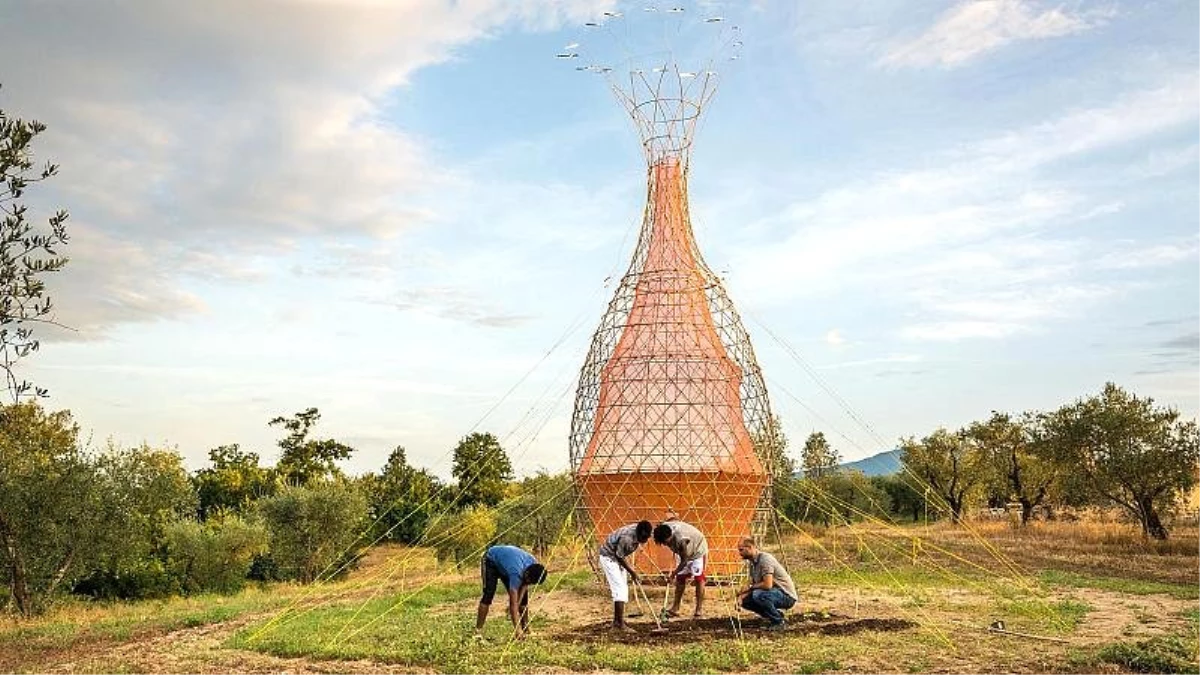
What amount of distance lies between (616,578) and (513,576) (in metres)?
1.49

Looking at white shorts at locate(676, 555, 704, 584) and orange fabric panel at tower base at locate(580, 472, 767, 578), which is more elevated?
orange fabric panel at tower base at locate(580, 472, 767, 578)

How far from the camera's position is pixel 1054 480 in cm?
4009

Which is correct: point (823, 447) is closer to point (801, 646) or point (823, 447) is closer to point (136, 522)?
point (136, 522)

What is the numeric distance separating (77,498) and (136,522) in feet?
5.50

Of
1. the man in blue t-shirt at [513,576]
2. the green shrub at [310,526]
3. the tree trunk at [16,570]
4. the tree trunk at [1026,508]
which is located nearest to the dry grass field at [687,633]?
Answer: the man in blue t-shirt at [513,576]

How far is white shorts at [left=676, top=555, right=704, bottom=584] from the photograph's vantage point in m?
14.0

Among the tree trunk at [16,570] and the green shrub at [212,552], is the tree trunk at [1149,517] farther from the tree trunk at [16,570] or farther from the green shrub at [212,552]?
the tree trunk at [16,570]

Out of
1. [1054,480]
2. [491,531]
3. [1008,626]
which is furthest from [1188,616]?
[1054,480]

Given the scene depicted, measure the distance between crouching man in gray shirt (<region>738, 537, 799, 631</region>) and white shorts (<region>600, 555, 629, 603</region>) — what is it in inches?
62.1

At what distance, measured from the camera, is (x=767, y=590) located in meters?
13.2

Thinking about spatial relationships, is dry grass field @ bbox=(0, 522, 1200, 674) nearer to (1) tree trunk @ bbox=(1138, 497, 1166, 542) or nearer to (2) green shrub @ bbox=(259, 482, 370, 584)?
(1) tree trunk @ bbox=(1138, 497, 1166, 542)

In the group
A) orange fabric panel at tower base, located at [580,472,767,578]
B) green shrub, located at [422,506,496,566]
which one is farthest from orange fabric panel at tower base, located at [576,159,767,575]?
green shrub, located at [422,506,496,566]

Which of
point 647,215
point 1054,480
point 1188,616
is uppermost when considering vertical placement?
point 647,215

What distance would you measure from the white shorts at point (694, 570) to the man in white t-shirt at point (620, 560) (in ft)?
3.27
